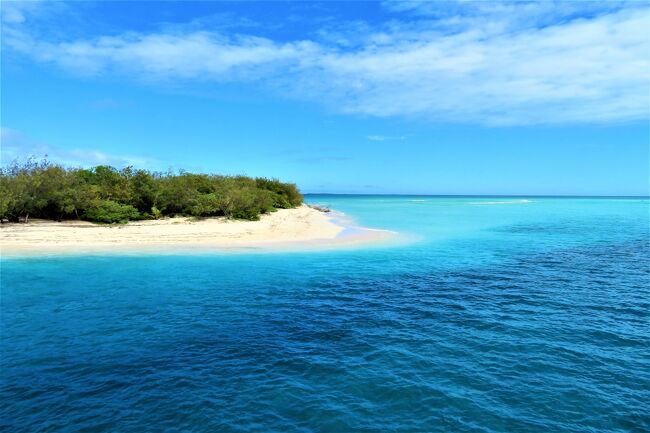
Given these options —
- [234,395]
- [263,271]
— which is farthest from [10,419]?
[263,271]

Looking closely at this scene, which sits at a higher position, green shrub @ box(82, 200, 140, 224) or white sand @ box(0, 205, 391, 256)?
green shrub @ box(82, 200, 140, 224)

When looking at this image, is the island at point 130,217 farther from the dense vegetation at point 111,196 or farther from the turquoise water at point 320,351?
the turquoise water at point 320,351

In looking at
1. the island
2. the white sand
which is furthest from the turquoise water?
the island

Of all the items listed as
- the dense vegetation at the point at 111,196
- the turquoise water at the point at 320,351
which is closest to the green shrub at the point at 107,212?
the dense vegetation at the point at 111,196

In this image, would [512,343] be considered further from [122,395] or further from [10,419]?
[10,419]

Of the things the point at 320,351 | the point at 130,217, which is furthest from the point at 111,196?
the point at 320,351

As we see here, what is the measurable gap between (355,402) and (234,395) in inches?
104

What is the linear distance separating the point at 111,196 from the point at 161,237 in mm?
12738

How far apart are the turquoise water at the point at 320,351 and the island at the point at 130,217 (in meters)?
8.21

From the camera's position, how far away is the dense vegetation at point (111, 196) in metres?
34.7

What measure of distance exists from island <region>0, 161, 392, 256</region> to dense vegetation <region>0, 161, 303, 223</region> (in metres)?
0.08

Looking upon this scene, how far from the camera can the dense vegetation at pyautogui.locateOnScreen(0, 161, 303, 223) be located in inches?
1364

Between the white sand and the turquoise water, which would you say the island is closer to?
the white sand

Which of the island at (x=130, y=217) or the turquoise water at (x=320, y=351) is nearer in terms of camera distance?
the turquoise water at (x=320, y=351)
